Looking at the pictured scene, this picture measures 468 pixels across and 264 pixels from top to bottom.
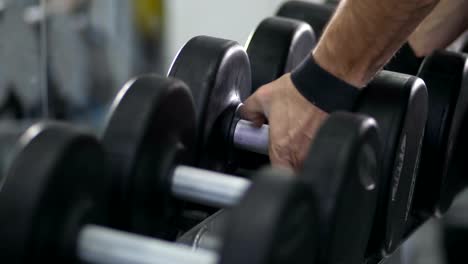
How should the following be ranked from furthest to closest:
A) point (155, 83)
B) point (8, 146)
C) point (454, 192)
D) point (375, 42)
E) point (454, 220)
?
1. point (8, 146)
2. point (454, 220)
3. point (454, 192)
4. point (375, 42)
5. point (155, 83)

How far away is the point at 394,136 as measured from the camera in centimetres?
95

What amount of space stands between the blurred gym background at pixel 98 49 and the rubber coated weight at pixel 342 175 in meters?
1.07

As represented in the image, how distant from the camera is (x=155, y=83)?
87 centimetres

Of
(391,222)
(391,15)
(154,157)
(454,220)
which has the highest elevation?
(391,15)

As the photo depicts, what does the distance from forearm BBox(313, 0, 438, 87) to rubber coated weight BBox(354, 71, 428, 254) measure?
3cm

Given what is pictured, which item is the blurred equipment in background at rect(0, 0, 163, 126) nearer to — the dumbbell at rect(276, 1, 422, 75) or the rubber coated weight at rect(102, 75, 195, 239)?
the dumbbell at rect(276, 1, 422, 75)

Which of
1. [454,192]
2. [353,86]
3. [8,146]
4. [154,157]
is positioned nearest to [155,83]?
[154,157]

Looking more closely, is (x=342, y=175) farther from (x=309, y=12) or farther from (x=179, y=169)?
(x=309, y=12)

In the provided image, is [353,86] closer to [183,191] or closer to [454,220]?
[183,191]

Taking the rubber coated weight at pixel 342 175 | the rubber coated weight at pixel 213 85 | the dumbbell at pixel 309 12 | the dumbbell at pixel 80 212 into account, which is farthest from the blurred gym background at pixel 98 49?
the dumbbell at pixel 80 212

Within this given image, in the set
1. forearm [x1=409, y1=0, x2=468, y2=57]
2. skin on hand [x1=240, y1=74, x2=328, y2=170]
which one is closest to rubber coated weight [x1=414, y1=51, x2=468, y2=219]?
forearm [x1=409, y1=0, x2=468, y2=57]

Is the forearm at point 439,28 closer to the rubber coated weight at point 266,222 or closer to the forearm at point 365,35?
the forearm at point 365,35

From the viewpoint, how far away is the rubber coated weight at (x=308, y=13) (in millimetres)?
1359

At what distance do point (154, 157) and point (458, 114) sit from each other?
1.53 feet
